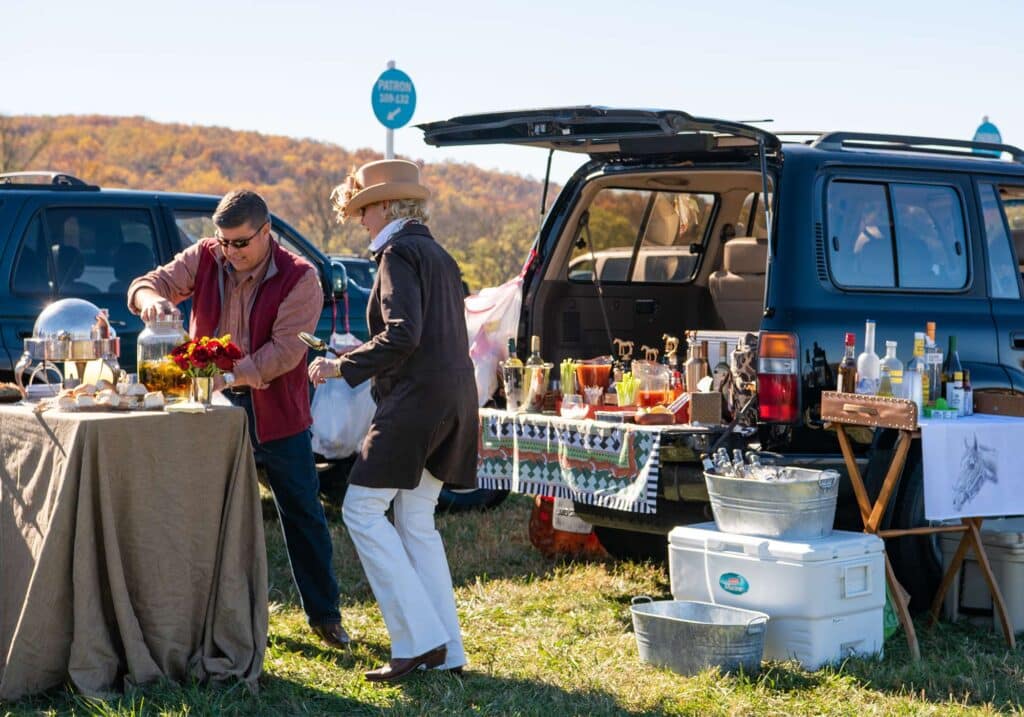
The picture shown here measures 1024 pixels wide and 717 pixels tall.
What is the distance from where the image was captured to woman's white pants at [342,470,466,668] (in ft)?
16.1

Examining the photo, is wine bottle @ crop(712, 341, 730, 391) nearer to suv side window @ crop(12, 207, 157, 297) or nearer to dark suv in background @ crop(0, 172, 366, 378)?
dark suv in background @ crop(0, 172, 366, 378)

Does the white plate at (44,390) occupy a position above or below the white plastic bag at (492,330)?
below

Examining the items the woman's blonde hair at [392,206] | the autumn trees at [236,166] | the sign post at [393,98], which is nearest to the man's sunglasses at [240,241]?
the woman's blonde hair at [392,206]

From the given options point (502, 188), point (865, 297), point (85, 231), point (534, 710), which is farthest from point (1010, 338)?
point (502, 188)

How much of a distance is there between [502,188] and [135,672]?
64.9 meters

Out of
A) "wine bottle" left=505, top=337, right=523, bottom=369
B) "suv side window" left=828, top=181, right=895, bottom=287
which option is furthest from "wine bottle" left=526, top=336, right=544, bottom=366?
"suv side window" left=828, top=181, right=895, bottom=287

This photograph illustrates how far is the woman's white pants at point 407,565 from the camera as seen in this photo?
4.90 metres

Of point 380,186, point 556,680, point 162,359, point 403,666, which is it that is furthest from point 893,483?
point 162,359

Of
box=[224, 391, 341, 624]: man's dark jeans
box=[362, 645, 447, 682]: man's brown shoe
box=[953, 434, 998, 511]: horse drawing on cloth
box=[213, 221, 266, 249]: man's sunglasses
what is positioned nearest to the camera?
box=[362, 645, 447, 682]: man's brown shoe

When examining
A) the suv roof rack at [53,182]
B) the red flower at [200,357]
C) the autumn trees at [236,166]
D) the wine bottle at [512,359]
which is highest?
the autumn trees at [236,166]

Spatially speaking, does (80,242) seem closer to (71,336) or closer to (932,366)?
(71,336)

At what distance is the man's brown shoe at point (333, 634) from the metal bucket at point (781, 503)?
58.7 inches

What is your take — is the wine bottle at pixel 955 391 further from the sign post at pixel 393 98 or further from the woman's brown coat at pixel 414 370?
the sign post at pixel 393 98

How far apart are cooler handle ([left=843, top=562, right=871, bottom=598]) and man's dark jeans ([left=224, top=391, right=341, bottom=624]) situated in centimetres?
188
